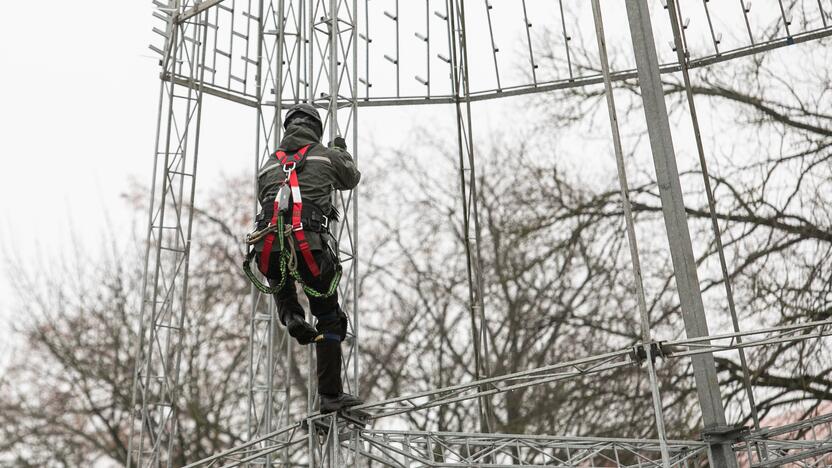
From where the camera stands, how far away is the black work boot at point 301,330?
7508mm

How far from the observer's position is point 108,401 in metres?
18.9

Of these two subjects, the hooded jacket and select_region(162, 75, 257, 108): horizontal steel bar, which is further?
select_region(162, 75, 257, 108): horizontal steel bar

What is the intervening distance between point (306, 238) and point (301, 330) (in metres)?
0.69

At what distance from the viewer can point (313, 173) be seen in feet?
25.4

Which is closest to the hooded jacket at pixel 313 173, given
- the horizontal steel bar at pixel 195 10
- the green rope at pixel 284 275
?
the green rope at pixel 284 275

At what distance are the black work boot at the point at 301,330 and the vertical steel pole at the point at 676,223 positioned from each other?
2.86 metres

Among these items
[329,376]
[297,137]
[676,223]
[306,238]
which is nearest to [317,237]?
[306,238]

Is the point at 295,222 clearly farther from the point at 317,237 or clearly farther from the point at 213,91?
the point at 213,91

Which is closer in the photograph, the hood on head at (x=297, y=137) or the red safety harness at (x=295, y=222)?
the red safety harness at (x=295, y=222)

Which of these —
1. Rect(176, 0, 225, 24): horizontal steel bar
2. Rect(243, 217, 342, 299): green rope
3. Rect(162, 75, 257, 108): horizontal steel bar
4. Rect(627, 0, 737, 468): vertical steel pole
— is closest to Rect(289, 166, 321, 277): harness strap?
Rect(243, 217, 342, 299): green rope

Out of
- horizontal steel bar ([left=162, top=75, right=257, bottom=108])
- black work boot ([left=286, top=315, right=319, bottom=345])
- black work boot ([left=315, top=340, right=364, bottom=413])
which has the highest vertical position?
horizontal steel bar ([left=162, top=75, right=257, bottom=108])

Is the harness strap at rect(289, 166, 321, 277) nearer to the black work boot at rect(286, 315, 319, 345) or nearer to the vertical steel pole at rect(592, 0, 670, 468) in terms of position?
the black work boot at rect(286, 315, 319, 345)

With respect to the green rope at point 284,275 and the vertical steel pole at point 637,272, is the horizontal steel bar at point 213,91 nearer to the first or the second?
the green rope at point 284,275

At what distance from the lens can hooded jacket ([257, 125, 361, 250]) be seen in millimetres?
7699
